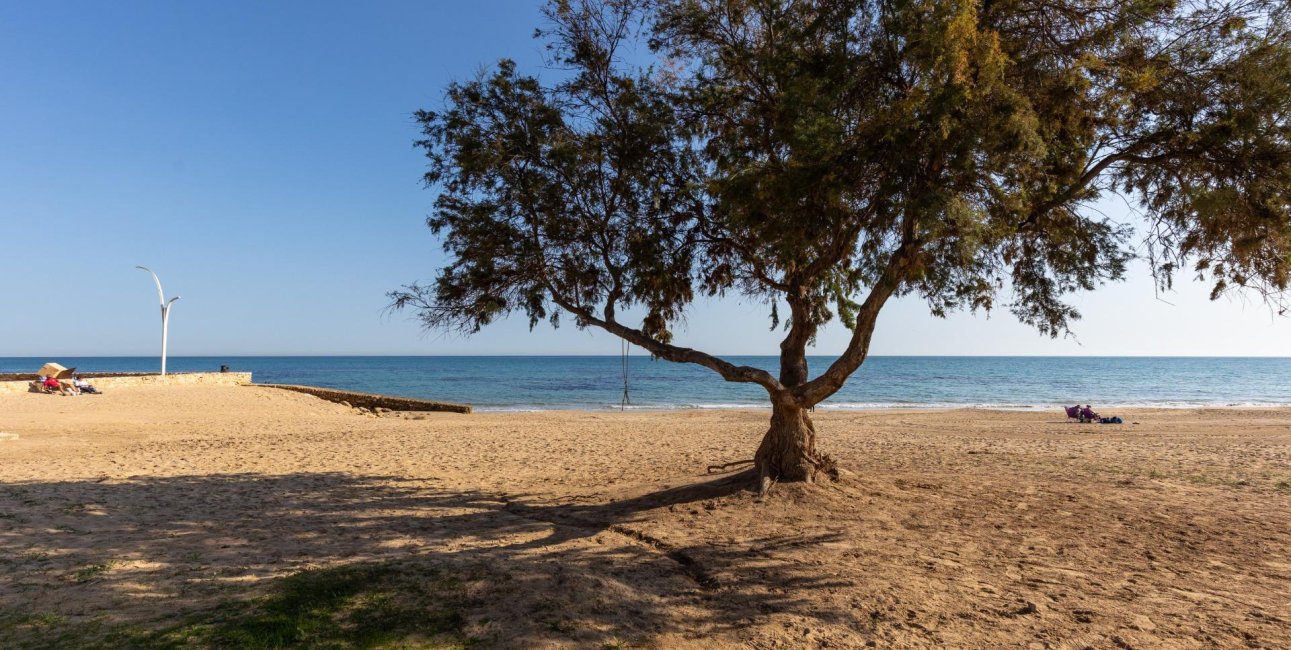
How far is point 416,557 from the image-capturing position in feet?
23.0

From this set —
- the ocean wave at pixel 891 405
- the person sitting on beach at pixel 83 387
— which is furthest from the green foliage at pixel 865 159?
the ocean wave at pixel 891 405

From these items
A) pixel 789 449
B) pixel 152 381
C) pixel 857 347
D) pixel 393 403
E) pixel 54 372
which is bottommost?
pixel 393 403

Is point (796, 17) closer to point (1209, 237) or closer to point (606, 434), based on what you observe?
point (1209, 237)

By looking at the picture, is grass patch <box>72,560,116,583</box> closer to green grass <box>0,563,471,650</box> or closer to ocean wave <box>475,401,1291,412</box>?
green grass <box>0,563,471,650</box>

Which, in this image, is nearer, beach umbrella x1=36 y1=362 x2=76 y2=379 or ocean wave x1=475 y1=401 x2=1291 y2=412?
→ beach umbrella x1=36 y1=362 x2=76 y2=379

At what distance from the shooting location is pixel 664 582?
620 cm

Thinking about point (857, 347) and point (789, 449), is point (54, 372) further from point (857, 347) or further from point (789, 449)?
point (857, 347)

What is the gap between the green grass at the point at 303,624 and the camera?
472 cm

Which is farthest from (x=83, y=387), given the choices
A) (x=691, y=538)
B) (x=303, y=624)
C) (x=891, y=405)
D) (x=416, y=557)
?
(x=891, y=405)

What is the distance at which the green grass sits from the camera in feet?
15.5

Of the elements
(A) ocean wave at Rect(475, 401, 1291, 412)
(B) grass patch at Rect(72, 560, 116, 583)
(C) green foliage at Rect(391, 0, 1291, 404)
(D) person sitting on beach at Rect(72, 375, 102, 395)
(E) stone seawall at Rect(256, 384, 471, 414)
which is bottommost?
(A) ocean wave at Rect(475, 401, 1291, 412)

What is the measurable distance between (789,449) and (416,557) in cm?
503

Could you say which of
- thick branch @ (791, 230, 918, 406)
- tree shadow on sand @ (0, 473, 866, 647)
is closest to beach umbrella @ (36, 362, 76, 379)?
tree shadow on sand @ (0, 473, 866, 647)

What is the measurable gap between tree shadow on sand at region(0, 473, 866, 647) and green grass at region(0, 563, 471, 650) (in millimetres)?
64
